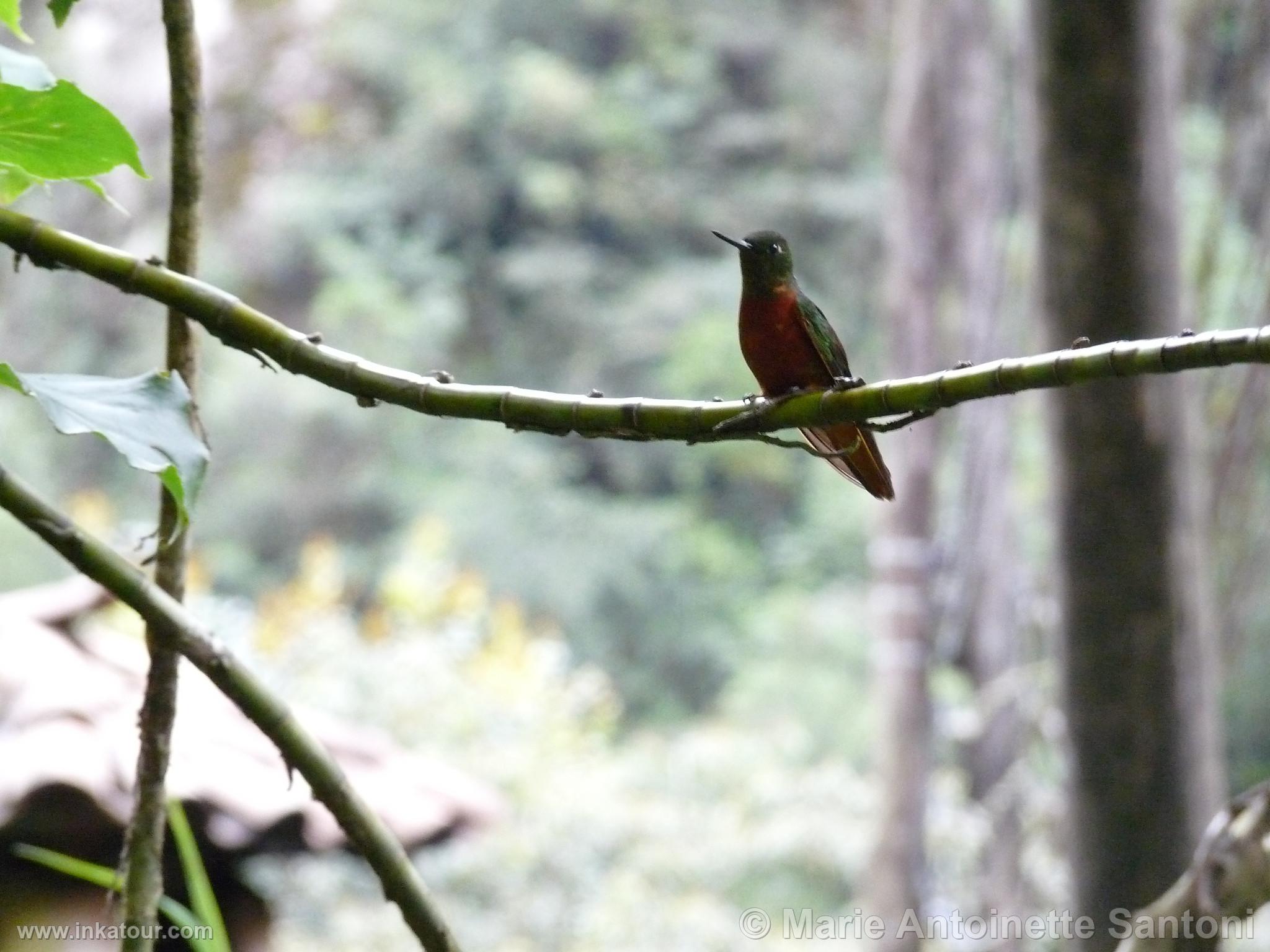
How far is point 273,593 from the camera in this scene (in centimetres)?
454

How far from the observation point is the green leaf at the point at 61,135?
1.66 ft

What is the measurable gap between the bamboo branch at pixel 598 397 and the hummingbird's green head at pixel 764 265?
9.1 inches

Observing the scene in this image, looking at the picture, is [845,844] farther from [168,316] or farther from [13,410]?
[168,316]

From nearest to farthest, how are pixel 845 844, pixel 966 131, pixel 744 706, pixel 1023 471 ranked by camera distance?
pixel 966 131, pixel 845 844, pixel 1023 471, pixel 744 706

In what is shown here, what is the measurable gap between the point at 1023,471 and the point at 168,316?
4.06 m

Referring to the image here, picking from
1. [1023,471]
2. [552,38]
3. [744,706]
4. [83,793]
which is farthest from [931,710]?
[552,38]

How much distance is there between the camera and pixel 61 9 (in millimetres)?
548

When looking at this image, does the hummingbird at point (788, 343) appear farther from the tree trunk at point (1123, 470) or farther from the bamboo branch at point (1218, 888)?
the tree trunk at point (1123, 470)

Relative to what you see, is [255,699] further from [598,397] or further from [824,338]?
[824,338]

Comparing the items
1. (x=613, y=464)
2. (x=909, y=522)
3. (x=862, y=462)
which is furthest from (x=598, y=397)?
(x=613, y=464)

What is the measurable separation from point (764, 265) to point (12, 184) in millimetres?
377

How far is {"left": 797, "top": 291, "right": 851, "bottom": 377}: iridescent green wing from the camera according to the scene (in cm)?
64

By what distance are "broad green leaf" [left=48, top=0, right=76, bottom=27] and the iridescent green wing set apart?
374 millimetres

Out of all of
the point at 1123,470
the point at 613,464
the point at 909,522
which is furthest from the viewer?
the point at 613,464
